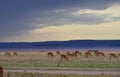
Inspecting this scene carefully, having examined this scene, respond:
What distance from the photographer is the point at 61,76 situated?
2889 centimetres

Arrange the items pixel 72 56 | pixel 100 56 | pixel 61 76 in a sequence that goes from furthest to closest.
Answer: pixel 100 56 < pixel 72 56 < pixel 61 76

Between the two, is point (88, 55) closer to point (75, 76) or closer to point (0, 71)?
point (75, 76)

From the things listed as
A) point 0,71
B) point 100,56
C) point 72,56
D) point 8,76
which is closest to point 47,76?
point 8,76

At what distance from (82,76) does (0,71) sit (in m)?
9.74

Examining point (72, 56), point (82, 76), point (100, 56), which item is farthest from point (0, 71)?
point (100, 56)

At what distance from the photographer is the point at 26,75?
30484 mm

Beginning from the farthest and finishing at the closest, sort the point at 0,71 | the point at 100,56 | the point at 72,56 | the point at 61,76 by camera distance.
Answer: the point at 100,56
the point at 72,56
the point at 61,76
the point at 0,71

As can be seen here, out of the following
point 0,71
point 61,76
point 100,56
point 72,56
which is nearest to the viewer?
point 0,71

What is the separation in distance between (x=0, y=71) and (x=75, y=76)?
9569 millimetres

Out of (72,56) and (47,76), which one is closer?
(47,76)

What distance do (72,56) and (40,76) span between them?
33.7 metres

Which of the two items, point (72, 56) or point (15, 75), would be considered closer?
point (15, 75)

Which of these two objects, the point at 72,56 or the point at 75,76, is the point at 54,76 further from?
the point at 72,56

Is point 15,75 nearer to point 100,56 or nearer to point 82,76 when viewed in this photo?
point 82,76
